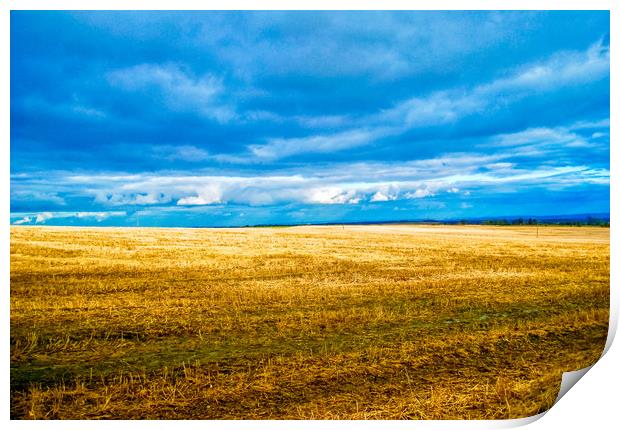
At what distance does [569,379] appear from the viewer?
4531mm

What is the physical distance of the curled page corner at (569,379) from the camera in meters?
4.37

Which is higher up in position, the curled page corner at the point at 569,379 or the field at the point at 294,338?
the field at the point at 294,338

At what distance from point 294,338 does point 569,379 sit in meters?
2.85

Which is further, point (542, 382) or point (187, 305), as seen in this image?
point (187, 305)

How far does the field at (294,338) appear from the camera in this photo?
12.9ft

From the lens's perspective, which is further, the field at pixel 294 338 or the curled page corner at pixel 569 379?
the curled page corner at pixel 569 379

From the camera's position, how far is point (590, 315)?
6277 millimetres

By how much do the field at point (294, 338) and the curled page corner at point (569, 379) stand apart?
6 cm

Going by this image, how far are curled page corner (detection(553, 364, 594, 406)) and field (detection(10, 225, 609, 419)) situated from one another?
0.21ft

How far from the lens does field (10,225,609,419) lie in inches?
154
